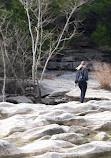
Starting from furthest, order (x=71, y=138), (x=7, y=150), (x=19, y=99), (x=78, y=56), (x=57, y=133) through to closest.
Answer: (x=78, y=56) → (x=19, y=99) → (x=57, y=133) → (x=71, y=138) → (x=7, y=150)

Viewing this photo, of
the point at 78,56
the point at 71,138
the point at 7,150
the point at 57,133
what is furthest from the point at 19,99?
the point at 78,56

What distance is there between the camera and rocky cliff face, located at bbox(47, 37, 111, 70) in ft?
77.9

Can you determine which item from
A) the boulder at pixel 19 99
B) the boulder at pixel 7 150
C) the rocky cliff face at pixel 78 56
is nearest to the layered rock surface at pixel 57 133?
the boulder at pixel 7 150

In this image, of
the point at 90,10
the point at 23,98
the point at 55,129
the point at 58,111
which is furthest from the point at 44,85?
the point at 55,129

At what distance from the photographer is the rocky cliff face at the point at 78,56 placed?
23.7m

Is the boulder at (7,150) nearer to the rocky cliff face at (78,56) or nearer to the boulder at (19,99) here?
the boulder at (19,99)

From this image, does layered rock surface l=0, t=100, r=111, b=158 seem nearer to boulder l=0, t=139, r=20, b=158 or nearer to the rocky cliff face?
boulder l=0, t=139, r=20, b=158

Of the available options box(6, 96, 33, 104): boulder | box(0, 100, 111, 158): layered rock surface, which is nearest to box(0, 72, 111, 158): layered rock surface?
box(0, 100, 111, 158): layered rock surface

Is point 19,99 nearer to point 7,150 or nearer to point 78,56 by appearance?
point 7,150

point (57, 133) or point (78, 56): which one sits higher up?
point (57, 133)

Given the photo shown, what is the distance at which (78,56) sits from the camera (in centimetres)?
2481

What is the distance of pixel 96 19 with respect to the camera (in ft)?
81.3

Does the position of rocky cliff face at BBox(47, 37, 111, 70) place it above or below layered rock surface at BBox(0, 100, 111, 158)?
below

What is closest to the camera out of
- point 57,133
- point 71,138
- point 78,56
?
point 71,138
